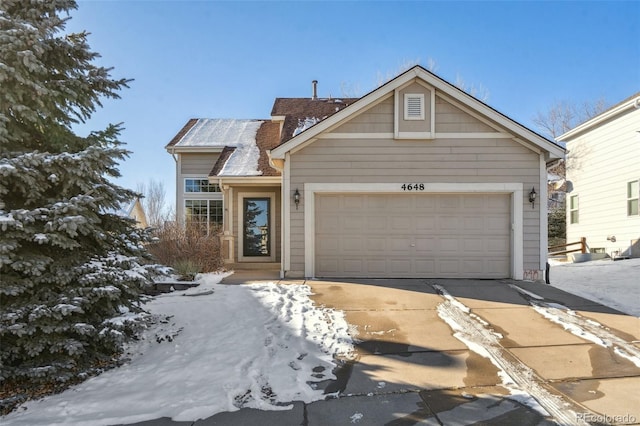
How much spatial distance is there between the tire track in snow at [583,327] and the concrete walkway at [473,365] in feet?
0.05

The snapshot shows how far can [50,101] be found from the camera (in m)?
4.20

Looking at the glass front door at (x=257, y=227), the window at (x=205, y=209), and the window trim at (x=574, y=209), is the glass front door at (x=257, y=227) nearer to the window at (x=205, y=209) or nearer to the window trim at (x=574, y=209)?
the window at (x=205, y=209)

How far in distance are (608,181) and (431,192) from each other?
1012 centimetres

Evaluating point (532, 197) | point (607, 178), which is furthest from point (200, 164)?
point (607, 178)

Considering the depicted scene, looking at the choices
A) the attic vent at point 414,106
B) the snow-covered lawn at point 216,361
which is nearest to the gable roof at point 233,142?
the attic vent at point 414,106

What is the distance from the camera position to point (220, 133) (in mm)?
14539

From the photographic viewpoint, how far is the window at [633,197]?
40.9ft

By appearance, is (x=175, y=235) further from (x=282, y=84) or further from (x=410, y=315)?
(x=282, y=84)

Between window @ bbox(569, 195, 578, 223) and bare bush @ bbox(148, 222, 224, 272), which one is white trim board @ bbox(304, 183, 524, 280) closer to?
bare bush @ bbox(148, 222, 224, 272)

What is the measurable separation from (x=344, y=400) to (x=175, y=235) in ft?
25.4

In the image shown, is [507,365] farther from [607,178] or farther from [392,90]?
[607,178]

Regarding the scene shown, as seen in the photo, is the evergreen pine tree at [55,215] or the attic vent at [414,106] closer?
the evergreen pine tree at [55,215]

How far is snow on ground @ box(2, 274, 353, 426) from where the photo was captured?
10.8 feet

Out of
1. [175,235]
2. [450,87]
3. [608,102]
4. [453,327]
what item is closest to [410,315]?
[453,327]
